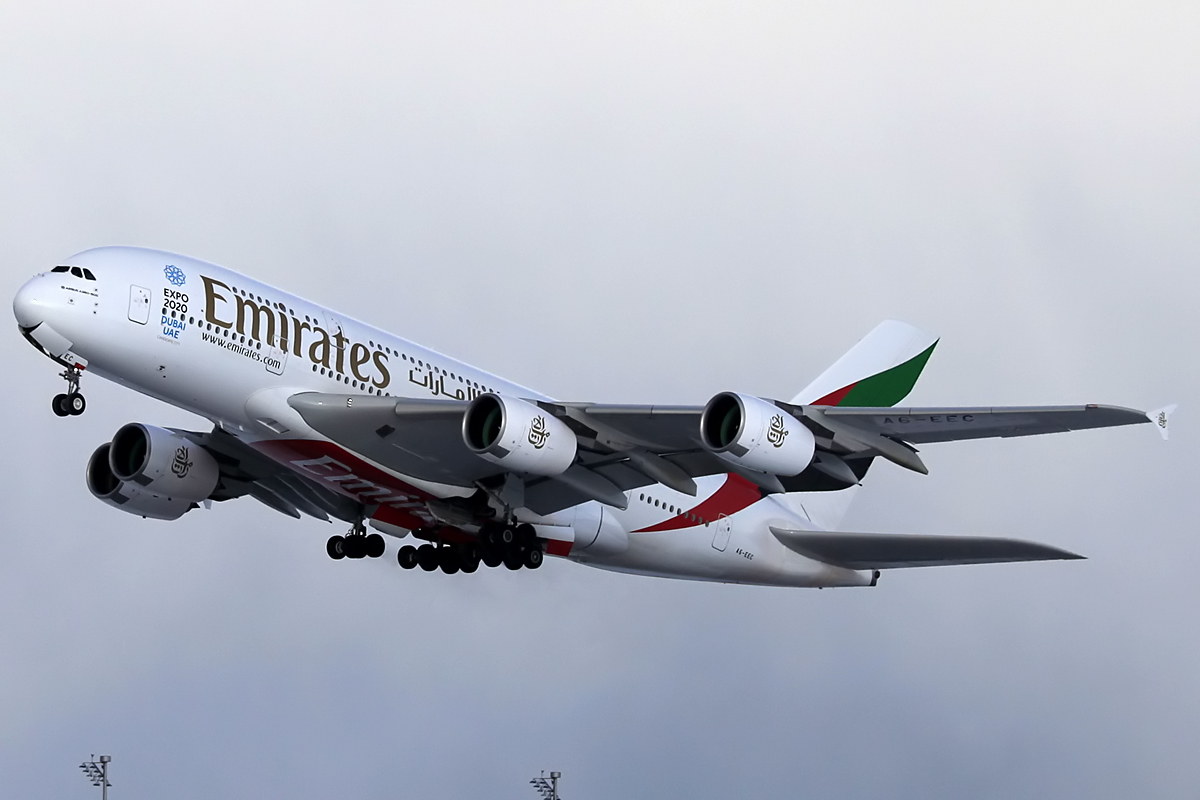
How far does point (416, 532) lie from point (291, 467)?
4.44m

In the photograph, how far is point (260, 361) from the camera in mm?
30125

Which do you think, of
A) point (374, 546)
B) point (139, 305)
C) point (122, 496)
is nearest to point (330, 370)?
point (139, 305)

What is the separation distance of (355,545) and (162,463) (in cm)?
466

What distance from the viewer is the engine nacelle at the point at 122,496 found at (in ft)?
119

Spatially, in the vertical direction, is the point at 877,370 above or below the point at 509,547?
above

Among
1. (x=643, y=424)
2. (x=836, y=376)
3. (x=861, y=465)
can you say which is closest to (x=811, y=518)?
(x=836, y=376)

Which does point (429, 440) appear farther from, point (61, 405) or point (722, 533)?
point (722, 533)

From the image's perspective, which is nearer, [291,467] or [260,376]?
[260,376]

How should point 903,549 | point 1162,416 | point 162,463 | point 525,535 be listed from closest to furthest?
point 1162,416 → point 525,535 → point 162,463 → point 903,549

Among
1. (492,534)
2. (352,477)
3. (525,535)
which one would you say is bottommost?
(492,534)

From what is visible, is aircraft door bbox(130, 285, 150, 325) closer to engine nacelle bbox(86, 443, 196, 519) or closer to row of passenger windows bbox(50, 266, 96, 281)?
row of passenger windows bbox(50, 266, 96, 281)

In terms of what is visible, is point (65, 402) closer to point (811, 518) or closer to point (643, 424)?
point (643, 424)

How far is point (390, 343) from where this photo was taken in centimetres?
3269

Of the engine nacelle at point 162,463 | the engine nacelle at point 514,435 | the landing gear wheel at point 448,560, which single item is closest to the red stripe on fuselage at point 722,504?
the landing gear wheel at point 448,560
